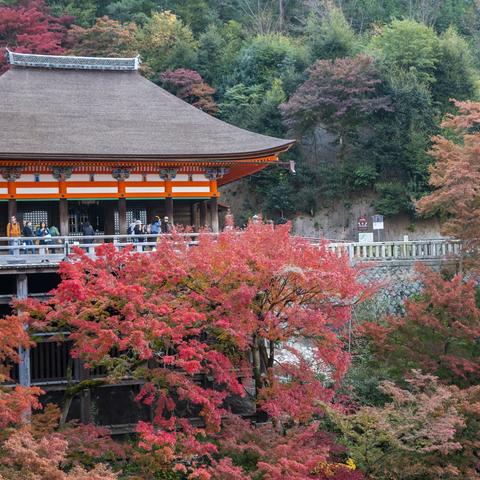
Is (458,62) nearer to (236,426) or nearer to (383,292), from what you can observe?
(383,292)

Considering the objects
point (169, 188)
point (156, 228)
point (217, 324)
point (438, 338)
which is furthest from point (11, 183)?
point (438, 338)

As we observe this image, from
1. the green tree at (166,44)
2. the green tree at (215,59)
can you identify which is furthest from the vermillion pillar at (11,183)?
the green tree at (215,59)

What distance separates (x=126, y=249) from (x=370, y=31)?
32815 mm

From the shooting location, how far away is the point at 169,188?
22.6 meters

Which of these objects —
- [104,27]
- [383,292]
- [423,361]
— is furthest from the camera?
[104,27]

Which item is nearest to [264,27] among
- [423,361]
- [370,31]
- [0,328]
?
[370,31]

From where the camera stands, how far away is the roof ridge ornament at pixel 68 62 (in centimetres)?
2486

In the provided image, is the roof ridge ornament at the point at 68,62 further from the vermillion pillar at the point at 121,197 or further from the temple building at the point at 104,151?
the vermillion pillar at the point at 121,197

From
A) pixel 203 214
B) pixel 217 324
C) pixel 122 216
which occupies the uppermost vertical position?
pixel 203 214

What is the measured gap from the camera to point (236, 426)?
1538 centimetres

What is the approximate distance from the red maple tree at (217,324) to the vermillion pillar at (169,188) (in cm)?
644

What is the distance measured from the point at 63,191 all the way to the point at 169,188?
2.95m

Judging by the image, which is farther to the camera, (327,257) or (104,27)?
(104,27)

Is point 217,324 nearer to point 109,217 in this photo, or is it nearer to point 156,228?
point 156,228
